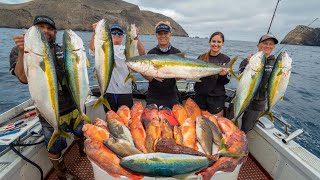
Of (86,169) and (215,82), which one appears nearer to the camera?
(86,169)

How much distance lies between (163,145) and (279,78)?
7.15 feet

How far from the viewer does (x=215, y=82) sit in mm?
4172

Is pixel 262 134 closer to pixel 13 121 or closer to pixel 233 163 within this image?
pixel 233 163

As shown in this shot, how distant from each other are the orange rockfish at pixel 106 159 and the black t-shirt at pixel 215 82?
2.42 m

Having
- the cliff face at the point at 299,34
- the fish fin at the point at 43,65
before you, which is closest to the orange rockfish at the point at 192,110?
the fish fin at the point at 43,65

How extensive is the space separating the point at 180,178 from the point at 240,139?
980 mm

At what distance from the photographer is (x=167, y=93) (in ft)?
13.8

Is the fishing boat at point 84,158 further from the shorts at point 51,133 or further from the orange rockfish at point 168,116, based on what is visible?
the orange rockfish at point 168,116

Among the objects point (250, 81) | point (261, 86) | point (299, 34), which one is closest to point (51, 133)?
point (250, 81)

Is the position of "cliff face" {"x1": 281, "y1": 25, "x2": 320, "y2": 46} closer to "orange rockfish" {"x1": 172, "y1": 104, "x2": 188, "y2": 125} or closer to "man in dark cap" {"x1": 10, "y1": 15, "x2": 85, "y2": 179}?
"orange rockfish" {"x1": 172, "y1": 104, "x2": 188, "y2": 125}

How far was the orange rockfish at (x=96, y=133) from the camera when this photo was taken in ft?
8.75

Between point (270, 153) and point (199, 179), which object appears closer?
point (199, 179)

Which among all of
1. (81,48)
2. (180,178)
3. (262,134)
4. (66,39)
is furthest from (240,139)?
(66,39)

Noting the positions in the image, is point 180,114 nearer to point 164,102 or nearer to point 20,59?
point 164,102
